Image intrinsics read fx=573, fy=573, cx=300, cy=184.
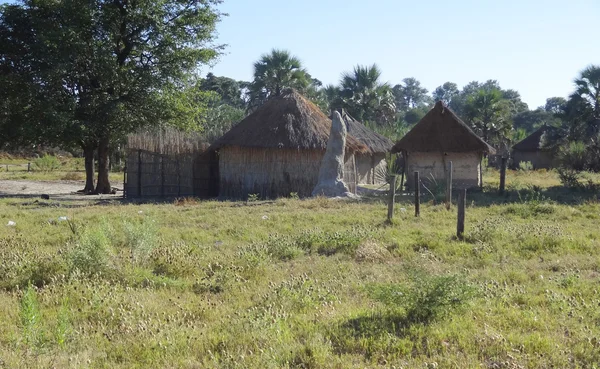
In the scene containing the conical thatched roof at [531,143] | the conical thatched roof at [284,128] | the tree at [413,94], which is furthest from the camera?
the tree at [413,94]

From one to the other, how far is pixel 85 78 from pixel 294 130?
→ 8.60 m

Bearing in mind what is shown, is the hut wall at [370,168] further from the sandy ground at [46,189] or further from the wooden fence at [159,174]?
the sandy ground at [46,189]

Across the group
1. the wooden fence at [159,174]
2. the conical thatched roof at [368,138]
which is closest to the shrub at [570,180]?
the conical thatched roof at [368,138]

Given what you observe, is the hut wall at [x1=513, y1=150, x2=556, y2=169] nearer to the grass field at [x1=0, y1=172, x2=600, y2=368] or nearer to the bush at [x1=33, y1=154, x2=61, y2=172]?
the grass field at [x1=0, y1=172, x2=600, y2=368]

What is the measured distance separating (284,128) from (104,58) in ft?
22.8

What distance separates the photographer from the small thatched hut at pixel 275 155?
65.8 ft

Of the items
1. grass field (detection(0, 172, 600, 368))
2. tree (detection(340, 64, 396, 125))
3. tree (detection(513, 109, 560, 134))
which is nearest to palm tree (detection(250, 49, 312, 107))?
tree (detection(340, 64, 396, 125))

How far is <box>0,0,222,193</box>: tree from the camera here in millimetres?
20484

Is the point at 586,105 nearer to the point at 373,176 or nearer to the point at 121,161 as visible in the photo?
the point at 373,176

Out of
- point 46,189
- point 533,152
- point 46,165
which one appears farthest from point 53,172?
point 533,152

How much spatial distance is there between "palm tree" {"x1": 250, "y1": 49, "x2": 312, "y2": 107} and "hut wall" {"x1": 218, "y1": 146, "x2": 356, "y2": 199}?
1491cm

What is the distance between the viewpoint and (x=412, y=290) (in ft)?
16.1

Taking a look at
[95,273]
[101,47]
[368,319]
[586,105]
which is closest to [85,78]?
[101,47]

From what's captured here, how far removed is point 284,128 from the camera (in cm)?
2017
